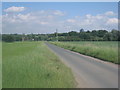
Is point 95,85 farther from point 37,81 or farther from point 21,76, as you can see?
point 21,76

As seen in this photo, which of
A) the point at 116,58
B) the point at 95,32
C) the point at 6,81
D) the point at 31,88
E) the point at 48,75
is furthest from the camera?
the point at 95,32

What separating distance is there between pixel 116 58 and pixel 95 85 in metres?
9.52

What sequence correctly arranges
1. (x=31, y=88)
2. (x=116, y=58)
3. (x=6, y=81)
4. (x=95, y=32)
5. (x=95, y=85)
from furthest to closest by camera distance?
(x=95, y=32), (x=116, y=58), (x=95, y=85), (x=6, y=81), (x=31, y=88)

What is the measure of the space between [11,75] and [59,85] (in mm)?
2208

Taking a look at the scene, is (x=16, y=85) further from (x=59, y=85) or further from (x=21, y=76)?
(x=59, y=85)

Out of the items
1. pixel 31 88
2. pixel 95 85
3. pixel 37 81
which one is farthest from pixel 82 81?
pixel 31 88

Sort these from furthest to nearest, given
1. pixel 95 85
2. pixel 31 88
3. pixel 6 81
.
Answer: pixel 95 85
pixel 6 81
pixel 31 88

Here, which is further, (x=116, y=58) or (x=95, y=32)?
(x=95, y=32)

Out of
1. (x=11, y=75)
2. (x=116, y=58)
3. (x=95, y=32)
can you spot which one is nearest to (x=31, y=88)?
(x=11, y=75)

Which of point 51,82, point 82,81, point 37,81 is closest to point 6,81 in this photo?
point 37,81

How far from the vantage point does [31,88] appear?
696cm

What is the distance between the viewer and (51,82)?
7.81 m

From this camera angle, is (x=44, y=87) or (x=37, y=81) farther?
(x=37, y=81)

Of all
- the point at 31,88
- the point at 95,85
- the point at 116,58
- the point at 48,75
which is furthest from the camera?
the point at 116,58
